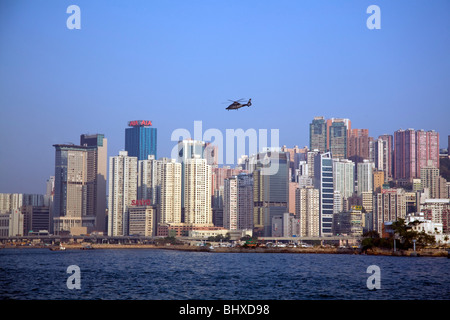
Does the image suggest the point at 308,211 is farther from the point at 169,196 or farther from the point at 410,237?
the point at 410,237

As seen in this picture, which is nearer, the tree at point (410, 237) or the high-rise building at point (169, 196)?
the tree at point (410, 237)

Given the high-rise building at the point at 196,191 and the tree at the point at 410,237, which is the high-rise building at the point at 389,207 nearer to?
the high-rise building at the point at 196,191

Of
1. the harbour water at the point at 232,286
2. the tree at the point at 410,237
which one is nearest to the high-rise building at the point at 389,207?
the tree at the point at 410,237

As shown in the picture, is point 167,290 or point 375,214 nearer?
point 167,290

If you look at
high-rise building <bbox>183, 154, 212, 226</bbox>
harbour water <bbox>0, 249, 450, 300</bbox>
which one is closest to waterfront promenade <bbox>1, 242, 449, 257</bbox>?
high-rise building <bbox>183, 154, 212, 226</bbox>
